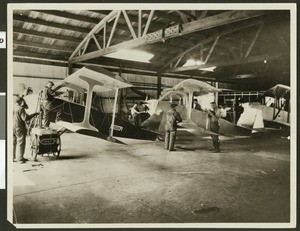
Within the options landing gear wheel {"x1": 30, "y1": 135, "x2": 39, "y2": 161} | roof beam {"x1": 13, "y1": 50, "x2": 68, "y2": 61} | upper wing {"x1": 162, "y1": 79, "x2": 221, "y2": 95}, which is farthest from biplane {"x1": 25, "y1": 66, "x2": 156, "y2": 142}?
roof beam {"x1": 13, "y1": 50, "x2": 68, "y2": 61}

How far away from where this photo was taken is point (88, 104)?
5594mm

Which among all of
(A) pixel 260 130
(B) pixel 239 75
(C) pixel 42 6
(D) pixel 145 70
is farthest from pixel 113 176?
(B) pixel 239 75

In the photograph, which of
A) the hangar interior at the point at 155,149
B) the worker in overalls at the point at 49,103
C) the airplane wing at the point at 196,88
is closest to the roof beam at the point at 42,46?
the hangar interior at the point at 155,149

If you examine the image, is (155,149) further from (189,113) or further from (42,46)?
(42,46)

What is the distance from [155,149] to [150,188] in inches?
128

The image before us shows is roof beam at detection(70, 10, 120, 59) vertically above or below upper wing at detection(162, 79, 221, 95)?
above

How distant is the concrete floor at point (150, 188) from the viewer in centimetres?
349

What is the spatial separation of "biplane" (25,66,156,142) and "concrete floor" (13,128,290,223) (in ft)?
2.35

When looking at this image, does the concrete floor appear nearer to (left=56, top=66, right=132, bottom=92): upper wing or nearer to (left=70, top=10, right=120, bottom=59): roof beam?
(left=56, top=66, right=132, bottom=92): upper wing

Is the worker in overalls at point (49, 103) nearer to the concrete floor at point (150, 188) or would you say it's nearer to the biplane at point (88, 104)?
the biplane at point (88, 104)

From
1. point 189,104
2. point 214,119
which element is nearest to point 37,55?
point 189,104

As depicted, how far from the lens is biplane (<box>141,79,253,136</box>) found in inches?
276

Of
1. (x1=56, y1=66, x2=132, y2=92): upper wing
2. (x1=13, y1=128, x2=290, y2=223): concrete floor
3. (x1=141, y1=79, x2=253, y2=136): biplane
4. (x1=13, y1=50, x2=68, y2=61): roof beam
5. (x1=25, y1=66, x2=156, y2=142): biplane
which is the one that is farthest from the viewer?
(x1=13, y1=50, x2=68, y2=61): roof beam

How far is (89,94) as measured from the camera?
18.4 feet
